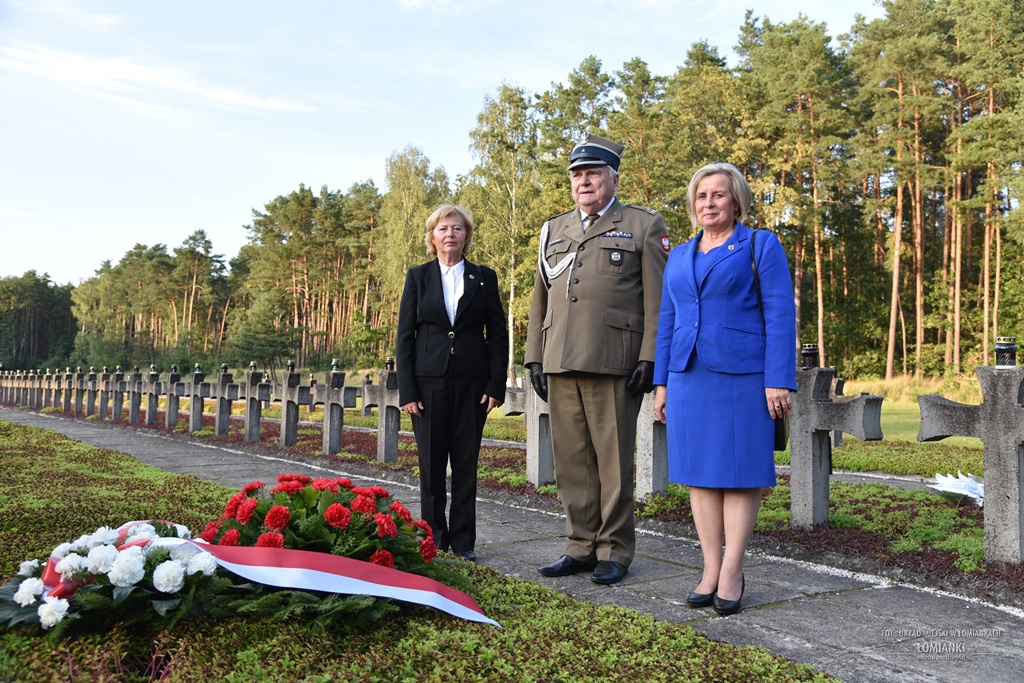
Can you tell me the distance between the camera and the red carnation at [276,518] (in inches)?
115

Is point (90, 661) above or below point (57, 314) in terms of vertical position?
below

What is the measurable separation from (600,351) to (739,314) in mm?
763

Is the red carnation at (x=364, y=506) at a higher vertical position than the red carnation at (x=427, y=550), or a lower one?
higher

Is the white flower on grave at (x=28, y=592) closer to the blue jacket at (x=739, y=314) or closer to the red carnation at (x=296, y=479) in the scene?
the red carnation at (x=296, y=479)

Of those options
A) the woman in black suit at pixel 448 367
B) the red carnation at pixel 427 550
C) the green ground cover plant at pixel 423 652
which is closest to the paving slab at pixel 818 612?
the green ground cover plant at pixel 423 652

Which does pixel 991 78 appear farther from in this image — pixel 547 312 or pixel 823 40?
pixel 547 312

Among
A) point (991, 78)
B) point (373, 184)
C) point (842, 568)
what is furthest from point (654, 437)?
point (373, 184)

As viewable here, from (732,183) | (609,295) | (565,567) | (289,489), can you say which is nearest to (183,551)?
(289,489)

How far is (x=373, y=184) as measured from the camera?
60531mm

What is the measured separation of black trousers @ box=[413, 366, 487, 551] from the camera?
4496mm

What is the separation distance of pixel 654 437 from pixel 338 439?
4812 mm

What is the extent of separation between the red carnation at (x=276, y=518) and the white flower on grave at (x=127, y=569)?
0.45 meters

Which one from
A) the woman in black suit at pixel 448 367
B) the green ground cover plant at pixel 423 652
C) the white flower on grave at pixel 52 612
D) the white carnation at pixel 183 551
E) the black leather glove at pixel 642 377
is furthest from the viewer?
the woman in black suit at pixel 448 367

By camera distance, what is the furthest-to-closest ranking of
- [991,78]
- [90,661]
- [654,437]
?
[991,78], [654,437], [90,661]
